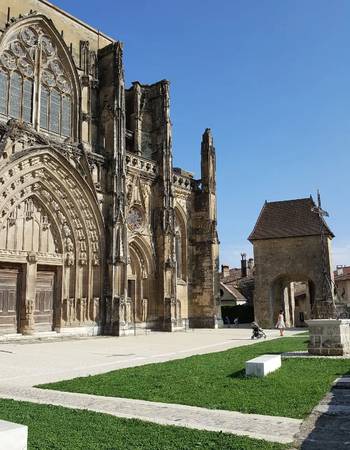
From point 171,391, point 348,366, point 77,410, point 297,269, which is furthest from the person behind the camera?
point 297,269

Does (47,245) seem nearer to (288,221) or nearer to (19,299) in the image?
(19,299)

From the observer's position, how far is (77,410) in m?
6.46

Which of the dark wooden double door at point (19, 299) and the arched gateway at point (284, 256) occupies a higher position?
the arched gateway at point (284, 256)

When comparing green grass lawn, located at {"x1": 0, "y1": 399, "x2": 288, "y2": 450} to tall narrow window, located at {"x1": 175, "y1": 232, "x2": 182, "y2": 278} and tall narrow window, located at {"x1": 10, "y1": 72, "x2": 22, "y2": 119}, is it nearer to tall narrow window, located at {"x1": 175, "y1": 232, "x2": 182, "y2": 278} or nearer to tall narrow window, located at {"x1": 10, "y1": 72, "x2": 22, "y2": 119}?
tall narrow window, located at {"x1": 10, "y1": 72, "x2": 22, "y2": 119}

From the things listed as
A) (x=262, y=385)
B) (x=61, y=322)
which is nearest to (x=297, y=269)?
(x=61, y=322)

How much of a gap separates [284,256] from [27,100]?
2108 centimetres

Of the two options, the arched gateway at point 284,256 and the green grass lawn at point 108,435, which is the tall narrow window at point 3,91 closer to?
the green grass lawn at point 108,435

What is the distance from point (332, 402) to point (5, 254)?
16.4 meters

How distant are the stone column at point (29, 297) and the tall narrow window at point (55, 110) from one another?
6.95 metres

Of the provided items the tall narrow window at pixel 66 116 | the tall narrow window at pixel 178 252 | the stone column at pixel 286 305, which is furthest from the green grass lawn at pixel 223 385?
the stone column at pixel 286 305

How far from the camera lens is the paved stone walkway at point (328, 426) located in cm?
504

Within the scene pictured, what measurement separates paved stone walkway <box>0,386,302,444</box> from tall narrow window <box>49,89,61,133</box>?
61.4ft

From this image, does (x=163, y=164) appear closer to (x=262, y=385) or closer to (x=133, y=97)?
(x=133, y=97)

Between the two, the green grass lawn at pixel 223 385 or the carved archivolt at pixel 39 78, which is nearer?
the green grass lawn at pixel 223 385
